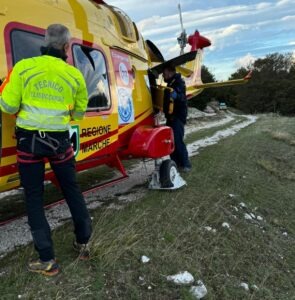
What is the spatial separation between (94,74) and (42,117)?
2300 millimetres

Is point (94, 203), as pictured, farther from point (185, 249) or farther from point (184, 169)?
point (184, 169)

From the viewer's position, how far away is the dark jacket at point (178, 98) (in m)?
9.03

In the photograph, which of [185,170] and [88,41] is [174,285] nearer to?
[88,41]

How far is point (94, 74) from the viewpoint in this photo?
6.25 m

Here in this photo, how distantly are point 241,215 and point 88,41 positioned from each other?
12.2ft

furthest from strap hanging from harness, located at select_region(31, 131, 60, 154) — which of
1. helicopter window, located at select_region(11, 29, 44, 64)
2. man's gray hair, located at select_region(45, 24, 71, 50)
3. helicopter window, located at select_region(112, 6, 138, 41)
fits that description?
helicopter window, located at select_region(112, 6, 138, 41)

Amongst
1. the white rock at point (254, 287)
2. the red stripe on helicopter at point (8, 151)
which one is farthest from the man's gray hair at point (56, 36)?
the white rock at point (254, 287)

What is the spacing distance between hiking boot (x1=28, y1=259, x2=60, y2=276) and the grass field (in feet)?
0.26

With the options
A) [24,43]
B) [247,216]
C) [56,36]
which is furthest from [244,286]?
[24,43]

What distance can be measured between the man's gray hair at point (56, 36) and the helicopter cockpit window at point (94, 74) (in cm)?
167

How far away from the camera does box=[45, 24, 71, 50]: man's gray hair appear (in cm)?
408

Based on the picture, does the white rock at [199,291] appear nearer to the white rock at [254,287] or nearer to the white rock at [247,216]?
the white rock at [254,287]

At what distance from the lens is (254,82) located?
6756cm

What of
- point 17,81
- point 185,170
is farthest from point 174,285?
point 185,170
